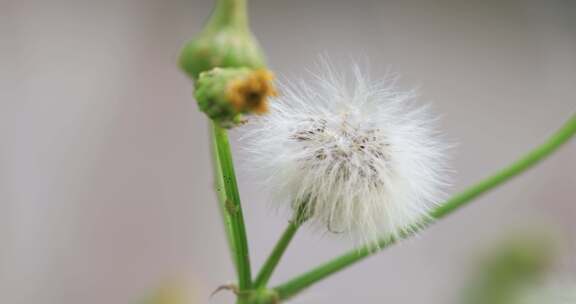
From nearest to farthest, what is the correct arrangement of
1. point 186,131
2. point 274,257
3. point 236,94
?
point 236,94, point 274,257, point 186,131

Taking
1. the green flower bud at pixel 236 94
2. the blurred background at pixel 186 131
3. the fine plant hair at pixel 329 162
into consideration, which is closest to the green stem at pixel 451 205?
the fine plant hair at pixel 329 162

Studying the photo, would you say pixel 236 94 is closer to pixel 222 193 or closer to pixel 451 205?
pixel 222 193

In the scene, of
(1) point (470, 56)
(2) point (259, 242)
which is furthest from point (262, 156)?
(1) point (470, 56)

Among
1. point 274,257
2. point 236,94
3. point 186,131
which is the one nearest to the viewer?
point 236,94

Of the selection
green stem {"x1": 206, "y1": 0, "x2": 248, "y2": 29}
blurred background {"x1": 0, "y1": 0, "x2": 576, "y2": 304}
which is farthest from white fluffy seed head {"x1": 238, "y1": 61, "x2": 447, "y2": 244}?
blurred background {"x1": 0, "y1": 0, "x2": 576, "y2": 304}

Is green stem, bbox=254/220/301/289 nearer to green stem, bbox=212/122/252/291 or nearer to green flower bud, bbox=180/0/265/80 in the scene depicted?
green stem, bbox=212/122/252/291

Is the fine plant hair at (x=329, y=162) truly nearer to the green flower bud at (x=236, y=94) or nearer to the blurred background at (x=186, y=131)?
the green flower bud at (x=236, y=94)

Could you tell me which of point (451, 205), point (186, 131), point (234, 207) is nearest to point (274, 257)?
point (234, 207)
